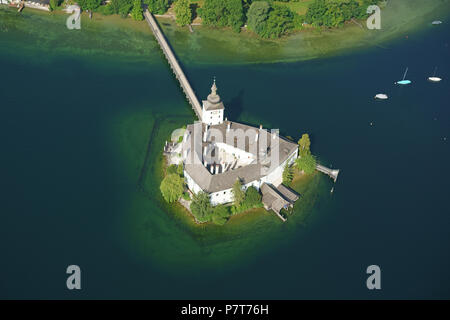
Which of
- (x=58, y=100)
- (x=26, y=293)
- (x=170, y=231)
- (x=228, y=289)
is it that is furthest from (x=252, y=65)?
(x=26, y=293)

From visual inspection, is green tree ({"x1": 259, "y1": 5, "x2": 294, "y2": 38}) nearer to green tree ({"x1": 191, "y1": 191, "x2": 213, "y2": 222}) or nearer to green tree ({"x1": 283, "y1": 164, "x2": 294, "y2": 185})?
green tree ({"x1": 283, "y1": 164, "x2": 294, "y2": 185})

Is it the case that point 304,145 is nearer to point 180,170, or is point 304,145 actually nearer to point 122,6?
point 180,170

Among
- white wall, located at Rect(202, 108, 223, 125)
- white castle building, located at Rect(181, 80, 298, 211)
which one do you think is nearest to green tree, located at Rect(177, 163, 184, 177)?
white castle building, located at Rect(181, 80, 298, 211)

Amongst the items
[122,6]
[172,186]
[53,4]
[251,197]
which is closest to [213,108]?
[172,186]

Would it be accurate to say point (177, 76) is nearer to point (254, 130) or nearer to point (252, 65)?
point (252, 65)

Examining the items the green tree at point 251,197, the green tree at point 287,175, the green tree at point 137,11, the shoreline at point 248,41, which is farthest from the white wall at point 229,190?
the green tree at point 137,11
